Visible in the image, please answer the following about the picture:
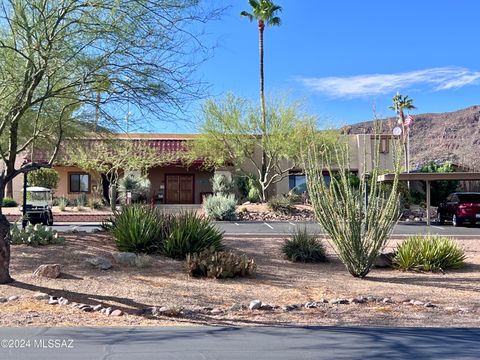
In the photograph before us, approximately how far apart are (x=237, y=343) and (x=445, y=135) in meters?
98.2

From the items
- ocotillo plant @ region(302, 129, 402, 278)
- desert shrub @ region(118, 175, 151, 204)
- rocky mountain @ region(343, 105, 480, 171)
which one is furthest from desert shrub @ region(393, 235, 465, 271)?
rocky mountain @ region(343, 105, 480, 171)

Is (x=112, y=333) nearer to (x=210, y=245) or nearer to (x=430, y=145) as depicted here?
(x=210, y=245)

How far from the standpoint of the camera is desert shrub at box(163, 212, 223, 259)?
13.8m

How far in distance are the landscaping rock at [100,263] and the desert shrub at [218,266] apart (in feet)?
5.49

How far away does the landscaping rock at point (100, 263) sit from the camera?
12.4 meters

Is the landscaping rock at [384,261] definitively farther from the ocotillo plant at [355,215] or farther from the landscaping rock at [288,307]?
the landscaping rock at [288,307]

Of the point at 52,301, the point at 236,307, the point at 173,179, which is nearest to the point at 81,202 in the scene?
the point at 173,179

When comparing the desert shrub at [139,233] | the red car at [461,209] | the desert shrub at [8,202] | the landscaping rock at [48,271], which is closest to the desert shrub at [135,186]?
the desert shrub at [8,202]

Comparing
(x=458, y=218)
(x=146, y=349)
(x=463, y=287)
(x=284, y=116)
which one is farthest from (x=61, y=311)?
(x=284, y=116)

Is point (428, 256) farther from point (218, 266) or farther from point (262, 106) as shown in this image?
point (262, 106)

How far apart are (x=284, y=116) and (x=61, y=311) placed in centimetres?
2494

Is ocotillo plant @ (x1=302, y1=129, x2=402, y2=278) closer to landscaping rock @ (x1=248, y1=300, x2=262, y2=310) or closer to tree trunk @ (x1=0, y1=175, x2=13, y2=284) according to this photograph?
landscaping rock @ (x1=248, y1=300, x2=262, y2=310)

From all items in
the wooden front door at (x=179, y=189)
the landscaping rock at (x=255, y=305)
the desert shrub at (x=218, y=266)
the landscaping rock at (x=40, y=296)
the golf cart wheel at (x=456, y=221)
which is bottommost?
the landscaping rock at (x=255, y=305)

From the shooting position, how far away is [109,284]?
36.4 ft
